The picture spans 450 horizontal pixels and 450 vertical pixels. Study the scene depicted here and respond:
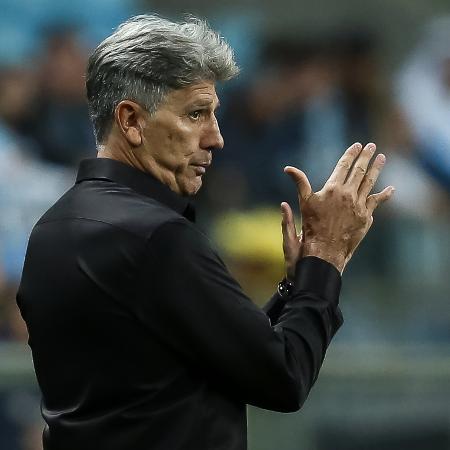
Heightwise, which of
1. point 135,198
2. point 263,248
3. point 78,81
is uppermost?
point 78,81

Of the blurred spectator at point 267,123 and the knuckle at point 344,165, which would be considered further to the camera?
the blurred spectator at point 267,123

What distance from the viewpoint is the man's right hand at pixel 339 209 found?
6.89 feet

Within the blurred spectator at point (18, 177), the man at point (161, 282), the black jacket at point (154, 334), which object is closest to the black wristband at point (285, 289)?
the man at point (161, 282)

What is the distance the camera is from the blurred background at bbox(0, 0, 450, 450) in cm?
491

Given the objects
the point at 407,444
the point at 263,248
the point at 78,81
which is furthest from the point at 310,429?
the point at 78,81

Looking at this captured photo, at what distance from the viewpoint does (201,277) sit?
1.89 m

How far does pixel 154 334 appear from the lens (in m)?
1.90

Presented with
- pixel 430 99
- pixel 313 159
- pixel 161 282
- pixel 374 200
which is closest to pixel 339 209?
pixel 374 200

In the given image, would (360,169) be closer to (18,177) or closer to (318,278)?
(318,278)

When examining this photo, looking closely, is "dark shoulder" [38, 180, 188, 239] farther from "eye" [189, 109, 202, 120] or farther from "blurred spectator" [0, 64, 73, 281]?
"blurred spectator" [0, 64, 73, 281]

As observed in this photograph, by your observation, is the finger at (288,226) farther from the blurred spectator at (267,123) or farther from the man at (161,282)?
the blurred spectator at (267,123)

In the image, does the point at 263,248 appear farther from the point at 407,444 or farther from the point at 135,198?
the point at 135,198

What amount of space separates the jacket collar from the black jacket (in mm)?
37

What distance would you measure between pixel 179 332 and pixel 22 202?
3.93 meters
